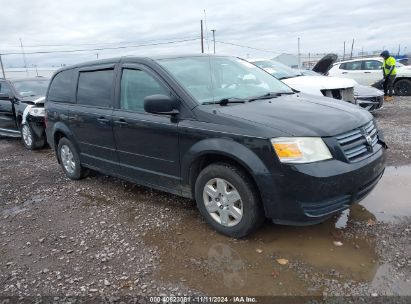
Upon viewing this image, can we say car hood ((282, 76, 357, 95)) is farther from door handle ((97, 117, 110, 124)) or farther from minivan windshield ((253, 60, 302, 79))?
door handle ((97, 117, 110, 124))

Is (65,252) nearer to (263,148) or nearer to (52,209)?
(52,209)

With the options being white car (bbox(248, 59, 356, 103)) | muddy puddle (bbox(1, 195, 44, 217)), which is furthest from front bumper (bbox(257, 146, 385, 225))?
white car (bbox(248, 59, 356, 103))

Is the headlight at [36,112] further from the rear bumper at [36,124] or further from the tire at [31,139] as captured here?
the tire at [31,139]

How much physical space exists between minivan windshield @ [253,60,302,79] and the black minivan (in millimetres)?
4218

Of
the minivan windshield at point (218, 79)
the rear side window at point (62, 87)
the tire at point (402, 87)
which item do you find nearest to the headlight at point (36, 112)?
the rear side window at point (62, 87)

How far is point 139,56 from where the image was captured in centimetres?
436

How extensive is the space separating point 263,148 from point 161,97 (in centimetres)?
115

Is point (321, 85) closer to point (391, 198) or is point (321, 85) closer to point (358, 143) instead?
point (391, 198)

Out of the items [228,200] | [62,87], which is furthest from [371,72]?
[228,200]

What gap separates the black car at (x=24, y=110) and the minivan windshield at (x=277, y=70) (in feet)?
17.0

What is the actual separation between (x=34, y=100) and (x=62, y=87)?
321 centimetres

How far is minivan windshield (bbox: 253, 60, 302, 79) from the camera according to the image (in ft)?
29.3

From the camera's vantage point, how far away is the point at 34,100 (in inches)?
332

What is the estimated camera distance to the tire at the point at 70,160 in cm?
559
